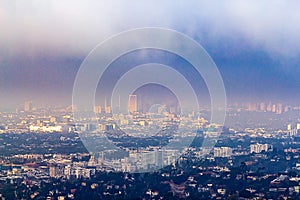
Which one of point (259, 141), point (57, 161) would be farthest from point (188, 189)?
point (259, 141)

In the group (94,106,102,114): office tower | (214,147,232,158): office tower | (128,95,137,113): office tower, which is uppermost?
(128,95,137,113): office tower

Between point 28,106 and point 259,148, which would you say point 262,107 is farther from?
point 28,106

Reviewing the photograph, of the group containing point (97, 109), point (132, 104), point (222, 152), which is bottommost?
point (222, 152)

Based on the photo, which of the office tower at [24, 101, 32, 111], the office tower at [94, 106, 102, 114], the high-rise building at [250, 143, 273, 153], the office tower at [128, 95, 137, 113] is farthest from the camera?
the office tower at [24, 101, 32, 111]

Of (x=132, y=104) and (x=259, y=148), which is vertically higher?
(x=132, y=104)

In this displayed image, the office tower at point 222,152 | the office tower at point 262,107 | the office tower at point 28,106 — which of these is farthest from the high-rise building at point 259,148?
the office tower at point 28,106

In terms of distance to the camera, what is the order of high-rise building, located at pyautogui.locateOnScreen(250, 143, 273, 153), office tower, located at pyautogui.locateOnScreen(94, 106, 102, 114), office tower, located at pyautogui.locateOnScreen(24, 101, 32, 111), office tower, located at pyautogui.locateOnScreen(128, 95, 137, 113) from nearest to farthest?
office tower, located at pyautogui.locateOnScreen(128, 95, 137, 113) < high-rise building, located at pyautogui.locateOnScreen(250, 143, 273, 153) < office tower, located at pyautogui.locateOnScreen(94, 106, 102, 114) < office tower, located at pyautogui.locateOnScreen(24, 101, 32, 111)

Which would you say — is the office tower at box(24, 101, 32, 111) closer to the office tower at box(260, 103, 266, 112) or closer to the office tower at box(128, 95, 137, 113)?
the office tower at box(128, 95, 137, 113)

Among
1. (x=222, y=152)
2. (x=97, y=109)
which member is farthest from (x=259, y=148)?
(x=97, y=109)

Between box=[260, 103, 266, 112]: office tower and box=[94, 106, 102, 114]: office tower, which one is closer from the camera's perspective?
box=[94, 106, 102, 114]: office tower

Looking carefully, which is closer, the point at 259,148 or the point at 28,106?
the point at 259,148

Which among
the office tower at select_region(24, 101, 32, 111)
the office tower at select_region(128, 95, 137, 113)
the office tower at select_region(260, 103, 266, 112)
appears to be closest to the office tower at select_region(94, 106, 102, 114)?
the office tower at select_region(128, 95, 137, 113)

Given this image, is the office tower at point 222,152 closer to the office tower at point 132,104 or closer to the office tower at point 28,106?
the office tower at point 132,104
